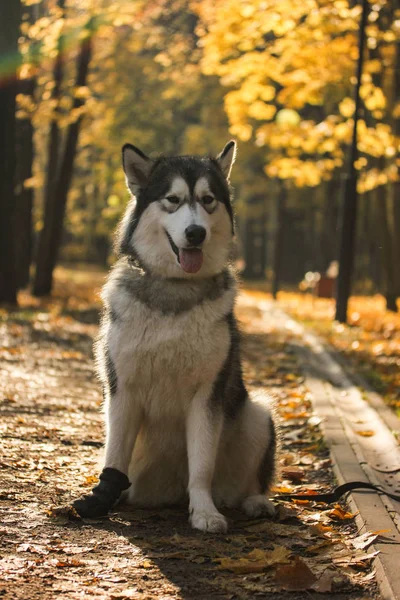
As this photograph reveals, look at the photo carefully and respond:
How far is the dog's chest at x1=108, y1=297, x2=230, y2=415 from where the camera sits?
5.28m

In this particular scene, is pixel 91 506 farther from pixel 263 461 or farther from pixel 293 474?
pixel 293 474

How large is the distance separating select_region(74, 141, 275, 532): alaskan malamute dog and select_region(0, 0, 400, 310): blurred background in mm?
11644

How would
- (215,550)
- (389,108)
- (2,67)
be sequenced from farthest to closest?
(389,108) < (2,67) < (215,550)

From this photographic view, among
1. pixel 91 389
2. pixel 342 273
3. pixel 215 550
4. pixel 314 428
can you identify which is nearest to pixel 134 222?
pixel 215 550

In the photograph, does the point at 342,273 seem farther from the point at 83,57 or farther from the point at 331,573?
the point at 331,573

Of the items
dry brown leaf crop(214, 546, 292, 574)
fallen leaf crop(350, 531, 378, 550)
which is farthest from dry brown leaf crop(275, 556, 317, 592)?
fallen leaf crop(350, 531, 378, 550)

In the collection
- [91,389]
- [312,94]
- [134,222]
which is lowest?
[91,389]

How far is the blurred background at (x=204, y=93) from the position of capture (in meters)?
18.6

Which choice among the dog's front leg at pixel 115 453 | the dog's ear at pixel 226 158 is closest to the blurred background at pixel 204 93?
the dog's ear at pixel 226 158

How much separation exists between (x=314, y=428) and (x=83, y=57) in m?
17.2

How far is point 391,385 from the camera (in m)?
10.6

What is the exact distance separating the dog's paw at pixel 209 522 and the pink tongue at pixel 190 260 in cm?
137

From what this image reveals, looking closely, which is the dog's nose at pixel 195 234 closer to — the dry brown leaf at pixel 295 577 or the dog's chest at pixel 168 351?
the dog's chest at pixel 168 351

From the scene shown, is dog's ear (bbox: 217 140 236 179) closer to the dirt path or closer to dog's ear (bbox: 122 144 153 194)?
dog's ear (bbox: 122 144 153 194)
